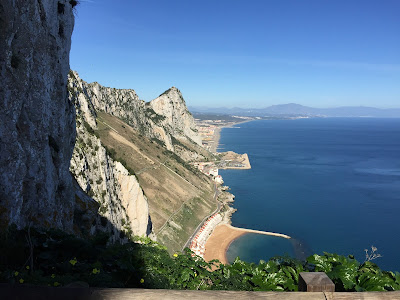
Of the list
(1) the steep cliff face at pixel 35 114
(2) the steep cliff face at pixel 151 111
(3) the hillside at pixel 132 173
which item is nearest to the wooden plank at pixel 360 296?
(1) the steep cliff face at pixel 35 114

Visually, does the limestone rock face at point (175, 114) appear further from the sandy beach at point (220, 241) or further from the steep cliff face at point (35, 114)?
the steep cliff face at point (35, 114)

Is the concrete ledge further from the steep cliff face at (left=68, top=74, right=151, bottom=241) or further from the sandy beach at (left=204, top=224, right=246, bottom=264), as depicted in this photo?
the sandy beach at (left=204, top=224, right=246, bottom=264)

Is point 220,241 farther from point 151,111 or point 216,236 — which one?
point 151,111

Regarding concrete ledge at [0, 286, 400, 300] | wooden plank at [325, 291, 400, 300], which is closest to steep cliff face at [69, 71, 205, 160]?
concrete ledge at [0, 286, 400, 300]

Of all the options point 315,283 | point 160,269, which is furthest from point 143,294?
point 160,269

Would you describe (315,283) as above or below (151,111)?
below

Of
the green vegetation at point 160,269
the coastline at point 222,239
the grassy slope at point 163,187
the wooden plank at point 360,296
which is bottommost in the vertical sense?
the coastline at point 222,239
